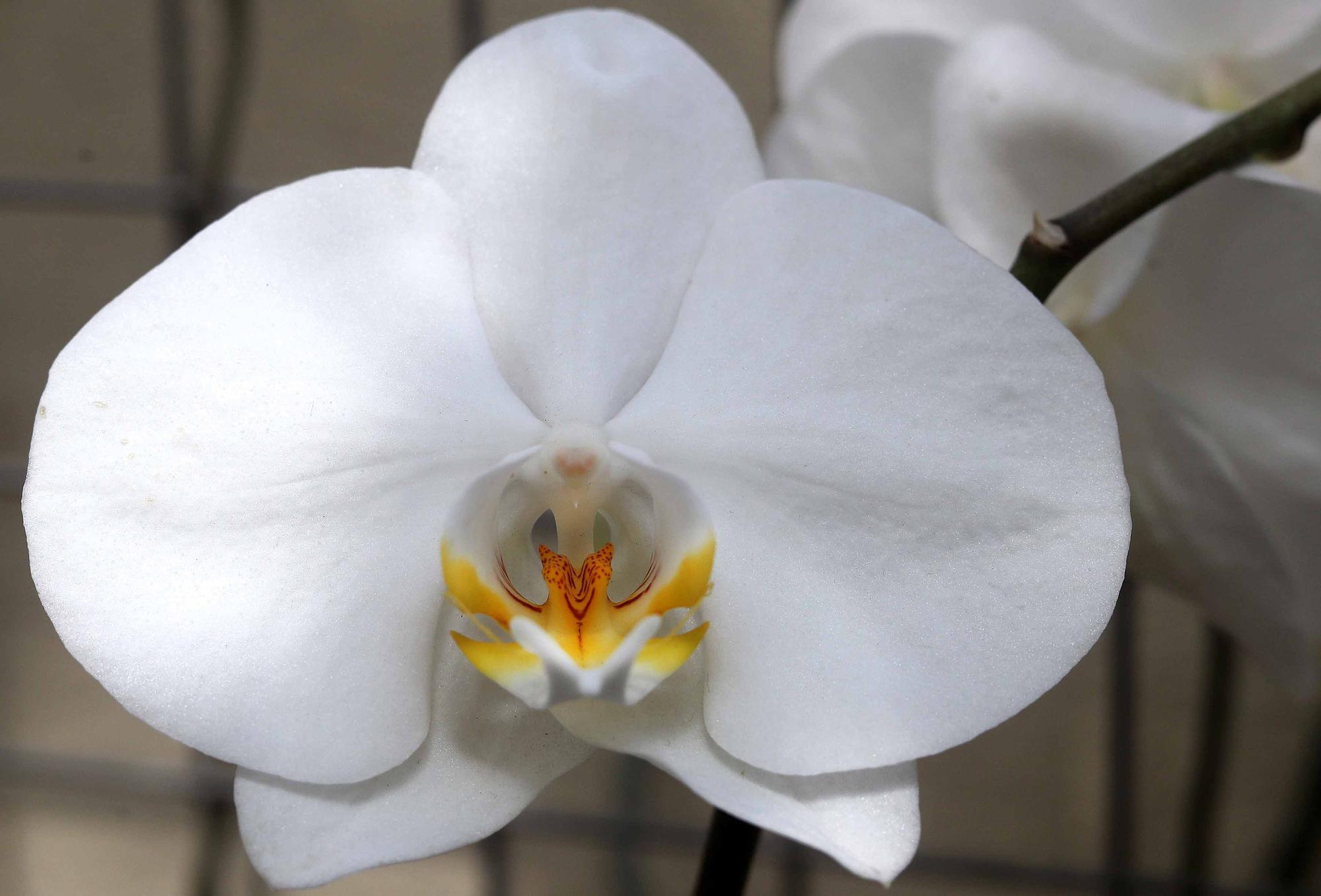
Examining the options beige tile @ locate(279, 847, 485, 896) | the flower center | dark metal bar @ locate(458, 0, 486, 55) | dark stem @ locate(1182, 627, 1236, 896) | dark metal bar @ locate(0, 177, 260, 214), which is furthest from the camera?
beige tile @ locate(279, 847, 485, 896)

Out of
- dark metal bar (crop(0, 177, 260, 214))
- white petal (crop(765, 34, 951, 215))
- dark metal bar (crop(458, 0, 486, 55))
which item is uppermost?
white petal (crop(765, 34, 951, 215))

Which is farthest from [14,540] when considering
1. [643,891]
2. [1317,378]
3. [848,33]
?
[1317,378]

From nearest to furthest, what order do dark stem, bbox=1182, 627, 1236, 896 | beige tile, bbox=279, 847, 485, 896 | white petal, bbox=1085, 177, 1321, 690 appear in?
white petal, bbox=1085, 177, 1321, 690, dark stem, bbox=1182, 627, 1236, 896, beige tile, bbox=279, 847, 485, 896

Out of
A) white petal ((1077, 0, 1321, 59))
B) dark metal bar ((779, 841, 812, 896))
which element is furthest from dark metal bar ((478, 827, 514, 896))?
white petal ((1077, 0, 1321, 59))

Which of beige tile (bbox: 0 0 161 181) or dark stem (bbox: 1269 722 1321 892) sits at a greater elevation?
beige tile (bbox: 0 0 161 181)

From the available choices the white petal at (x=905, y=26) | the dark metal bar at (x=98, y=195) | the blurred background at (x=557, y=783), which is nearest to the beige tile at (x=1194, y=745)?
the blurred background at (x=557, y=783)

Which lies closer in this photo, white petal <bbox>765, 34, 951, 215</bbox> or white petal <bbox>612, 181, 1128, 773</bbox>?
white petal <bbox>612, 181, 1128, 773</bbox>

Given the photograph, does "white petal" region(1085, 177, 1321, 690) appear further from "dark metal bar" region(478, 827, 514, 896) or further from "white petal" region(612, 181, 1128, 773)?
"dark metal bar" region(478, 827, 514, 896)
